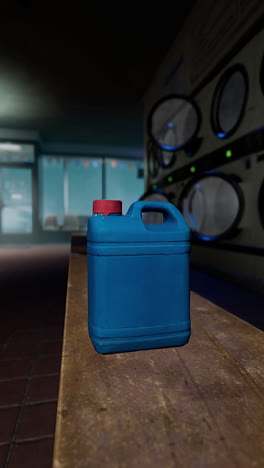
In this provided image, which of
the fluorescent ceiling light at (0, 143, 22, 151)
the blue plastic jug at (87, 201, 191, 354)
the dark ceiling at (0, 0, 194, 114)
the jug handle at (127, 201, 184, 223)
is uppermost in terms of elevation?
the dark ceiling at (0, 0, 194, 114)

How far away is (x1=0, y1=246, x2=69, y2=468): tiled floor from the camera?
0.91m

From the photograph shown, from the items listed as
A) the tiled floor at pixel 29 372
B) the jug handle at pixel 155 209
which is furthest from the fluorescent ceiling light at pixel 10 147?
the jug handle at pixel 155 209

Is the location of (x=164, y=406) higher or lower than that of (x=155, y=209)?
lower

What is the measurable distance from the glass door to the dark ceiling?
12.9 feet

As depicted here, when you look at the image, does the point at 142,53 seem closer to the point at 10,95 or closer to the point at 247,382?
the point at 10,95

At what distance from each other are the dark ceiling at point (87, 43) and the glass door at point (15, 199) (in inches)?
154

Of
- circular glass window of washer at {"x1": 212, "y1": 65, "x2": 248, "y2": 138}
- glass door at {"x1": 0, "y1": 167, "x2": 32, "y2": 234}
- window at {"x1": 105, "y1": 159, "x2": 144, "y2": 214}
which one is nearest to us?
circular glass window of washer at {"x1": 212, "y1": 65, "x2": 248, "y2": 138}

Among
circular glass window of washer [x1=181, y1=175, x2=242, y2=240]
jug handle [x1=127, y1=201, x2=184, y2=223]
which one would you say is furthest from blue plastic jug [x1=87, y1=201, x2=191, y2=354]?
circular glass window of washer [x1=181, y1=175, x2=242, y2=240]

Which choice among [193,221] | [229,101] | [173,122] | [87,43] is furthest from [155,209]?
[87,43]

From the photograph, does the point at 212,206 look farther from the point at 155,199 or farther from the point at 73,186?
the point at 73,186

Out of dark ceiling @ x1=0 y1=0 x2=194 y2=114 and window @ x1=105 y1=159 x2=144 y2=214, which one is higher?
dark ceiling @ x1=0 y1=0 x2=194 y2=114

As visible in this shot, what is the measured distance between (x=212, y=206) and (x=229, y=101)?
0.93m

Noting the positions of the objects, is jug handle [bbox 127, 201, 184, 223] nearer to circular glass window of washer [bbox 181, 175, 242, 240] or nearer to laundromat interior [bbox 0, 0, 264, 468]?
laundromat interior [bbox 0, 0, 264, 468]

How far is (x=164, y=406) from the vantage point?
517 millimetres
